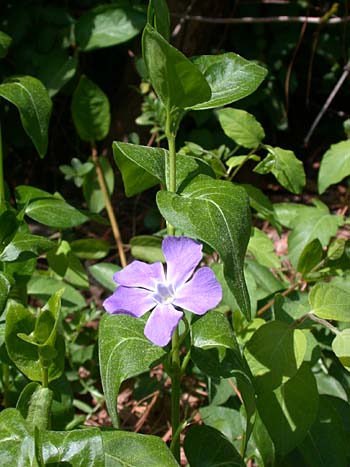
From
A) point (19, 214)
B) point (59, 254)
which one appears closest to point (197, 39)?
point (59, 254)

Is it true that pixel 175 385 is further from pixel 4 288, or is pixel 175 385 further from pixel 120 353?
pixel 4 288

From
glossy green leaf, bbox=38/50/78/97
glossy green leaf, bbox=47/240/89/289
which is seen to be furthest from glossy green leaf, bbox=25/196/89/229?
glossy green leaf, bbox=38/50/78/97

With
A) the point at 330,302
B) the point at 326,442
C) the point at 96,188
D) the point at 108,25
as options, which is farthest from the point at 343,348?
the point at 108,25

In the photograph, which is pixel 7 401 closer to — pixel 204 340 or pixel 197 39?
pixel 204 340

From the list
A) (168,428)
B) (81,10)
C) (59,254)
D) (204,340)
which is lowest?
(168,428)

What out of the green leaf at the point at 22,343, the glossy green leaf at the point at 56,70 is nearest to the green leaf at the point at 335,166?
the green leaf at the point at 22,343

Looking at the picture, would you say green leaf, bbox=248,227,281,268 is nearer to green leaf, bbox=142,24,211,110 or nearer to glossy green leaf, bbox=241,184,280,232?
glossy green leaf, bbox=241,184,280,232
